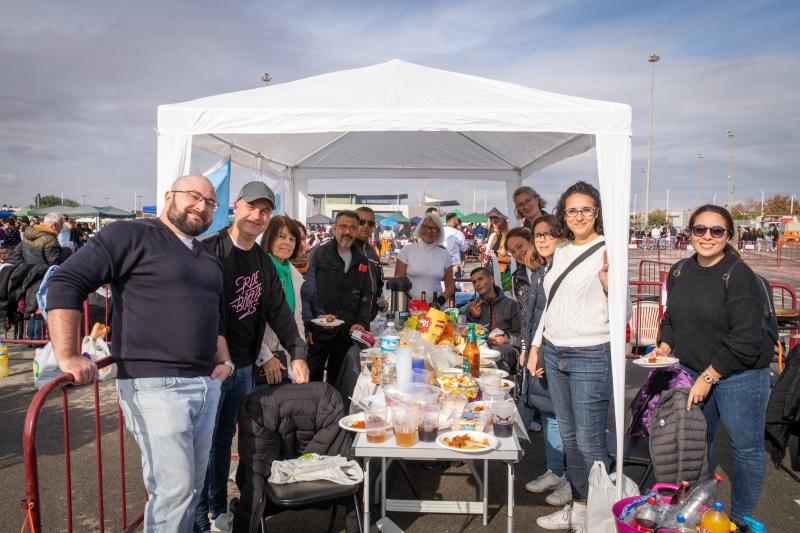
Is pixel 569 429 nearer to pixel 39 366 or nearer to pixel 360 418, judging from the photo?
pixel 360 418

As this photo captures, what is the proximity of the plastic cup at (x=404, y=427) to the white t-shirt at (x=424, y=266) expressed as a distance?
10.5ft

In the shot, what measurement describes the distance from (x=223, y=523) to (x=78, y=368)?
4.88ft

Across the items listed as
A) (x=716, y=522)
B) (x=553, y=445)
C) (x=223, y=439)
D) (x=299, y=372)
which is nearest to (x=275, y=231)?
(x=299, y=372)

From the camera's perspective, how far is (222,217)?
4.30m

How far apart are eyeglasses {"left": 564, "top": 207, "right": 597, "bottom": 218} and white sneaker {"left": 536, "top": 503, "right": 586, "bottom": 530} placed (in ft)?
5.32

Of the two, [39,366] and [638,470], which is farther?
[638,470]

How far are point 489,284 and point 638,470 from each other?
76.6 inches

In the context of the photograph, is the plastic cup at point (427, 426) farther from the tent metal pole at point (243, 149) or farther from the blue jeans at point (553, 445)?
the tent metal pole at point (243, 149)

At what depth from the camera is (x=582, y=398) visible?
2832mm

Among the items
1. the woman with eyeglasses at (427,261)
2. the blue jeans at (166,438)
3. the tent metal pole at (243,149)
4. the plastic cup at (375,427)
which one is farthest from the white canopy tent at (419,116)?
the woman with eyeglasses at (427,261)

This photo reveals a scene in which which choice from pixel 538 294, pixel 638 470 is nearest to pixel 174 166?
pixel 538 294

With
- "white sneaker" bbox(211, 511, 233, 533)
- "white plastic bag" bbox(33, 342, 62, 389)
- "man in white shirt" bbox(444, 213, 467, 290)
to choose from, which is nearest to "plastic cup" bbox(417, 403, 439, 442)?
"white sneaker" bbox(211, 511, 233, 533)

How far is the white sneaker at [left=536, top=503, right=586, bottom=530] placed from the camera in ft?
9.98

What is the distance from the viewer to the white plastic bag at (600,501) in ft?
8.87
